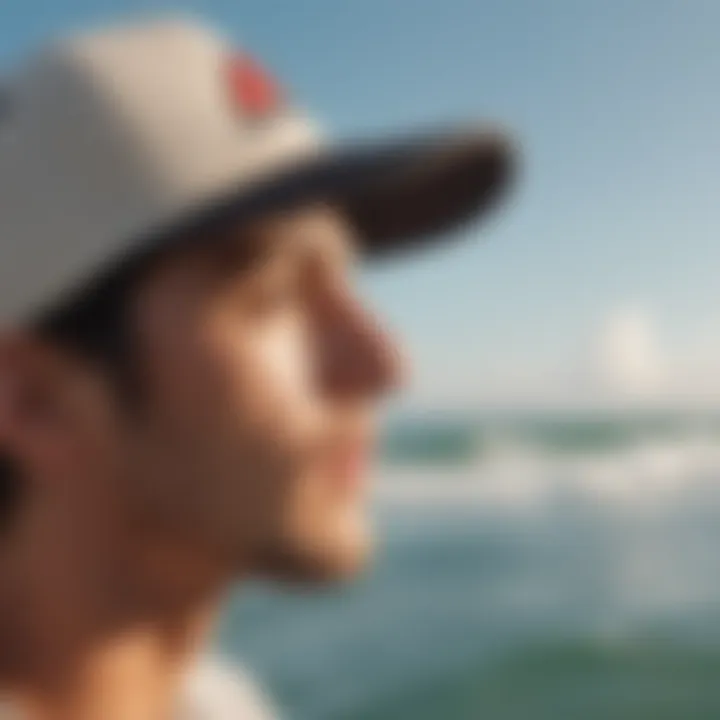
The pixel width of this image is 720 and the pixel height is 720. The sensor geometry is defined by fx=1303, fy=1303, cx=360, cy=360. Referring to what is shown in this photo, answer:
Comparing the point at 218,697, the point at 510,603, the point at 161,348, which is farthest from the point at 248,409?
the point at 510,603

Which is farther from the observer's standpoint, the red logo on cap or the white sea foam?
the white sea foam

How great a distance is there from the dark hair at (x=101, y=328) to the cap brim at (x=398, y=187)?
0.13 feet

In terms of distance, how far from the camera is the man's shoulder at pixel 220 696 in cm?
57

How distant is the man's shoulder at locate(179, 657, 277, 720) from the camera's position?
1.86 ft

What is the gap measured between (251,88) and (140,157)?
5 cm

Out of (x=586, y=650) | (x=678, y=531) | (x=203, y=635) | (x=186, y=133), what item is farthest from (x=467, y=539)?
(x=186, y=133)

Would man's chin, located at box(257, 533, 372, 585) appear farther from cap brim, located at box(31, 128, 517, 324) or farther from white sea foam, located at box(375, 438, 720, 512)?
white sea foam, located at box(375, 438, 720, 512)

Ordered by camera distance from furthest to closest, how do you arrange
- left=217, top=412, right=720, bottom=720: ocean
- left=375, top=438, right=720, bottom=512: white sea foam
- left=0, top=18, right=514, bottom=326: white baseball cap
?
left=375, top=438, right=720, bottom=512: white sea foam, left=217, top=412, right=720, bottom=720: ocean, left=0, top=18, right=514, bottom=326: white baseball cap

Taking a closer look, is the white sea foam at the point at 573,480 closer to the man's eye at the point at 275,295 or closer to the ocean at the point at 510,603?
the ocean at the point at 510,603

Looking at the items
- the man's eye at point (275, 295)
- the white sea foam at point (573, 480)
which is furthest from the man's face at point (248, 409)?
the white sea foam at point (573, 480)

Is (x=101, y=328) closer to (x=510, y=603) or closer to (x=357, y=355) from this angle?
(x=357, y=355)

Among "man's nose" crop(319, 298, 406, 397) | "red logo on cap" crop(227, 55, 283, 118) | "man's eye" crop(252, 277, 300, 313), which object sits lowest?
"man's nose" crop(319, 298, 406, 397)

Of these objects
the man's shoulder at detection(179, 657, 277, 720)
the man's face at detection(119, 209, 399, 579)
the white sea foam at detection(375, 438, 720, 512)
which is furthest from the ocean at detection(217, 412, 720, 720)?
the man's face at detection(119, 209, 399, 579)

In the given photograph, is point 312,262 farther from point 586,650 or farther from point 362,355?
point 586,650
